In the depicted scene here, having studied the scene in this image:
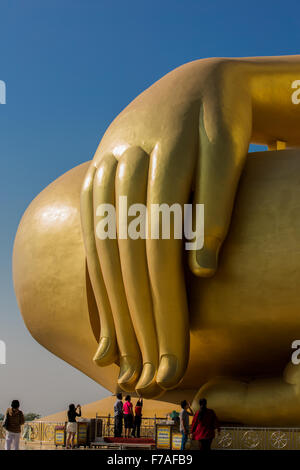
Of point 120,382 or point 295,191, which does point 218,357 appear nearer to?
point 120,382

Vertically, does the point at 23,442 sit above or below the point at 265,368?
below

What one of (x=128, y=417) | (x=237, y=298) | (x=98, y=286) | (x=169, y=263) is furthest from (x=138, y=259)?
(x=128, y=417)

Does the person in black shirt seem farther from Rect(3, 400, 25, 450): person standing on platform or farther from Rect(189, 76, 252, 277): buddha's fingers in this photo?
Rect(189, 76, 252, 277): buddha's fingers

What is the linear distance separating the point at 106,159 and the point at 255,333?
5.21 meters

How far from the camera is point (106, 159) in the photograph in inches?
749

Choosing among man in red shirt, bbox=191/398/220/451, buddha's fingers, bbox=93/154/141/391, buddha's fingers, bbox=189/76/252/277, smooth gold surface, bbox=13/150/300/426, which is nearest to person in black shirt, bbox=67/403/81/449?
buddha's fingers, bbox=93/154/141/391

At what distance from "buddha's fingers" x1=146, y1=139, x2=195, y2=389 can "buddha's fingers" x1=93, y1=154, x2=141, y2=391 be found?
79 centimetres

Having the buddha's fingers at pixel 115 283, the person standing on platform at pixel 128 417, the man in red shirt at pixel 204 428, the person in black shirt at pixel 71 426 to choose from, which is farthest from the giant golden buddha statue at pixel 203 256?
the man in red shirt at pixel 204 428

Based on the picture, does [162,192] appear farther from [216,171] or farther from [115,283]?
[115,283]

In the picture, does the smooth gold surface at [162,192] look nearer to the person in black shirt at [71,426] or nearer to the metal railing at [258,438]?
the person in black shirt at [71,426]

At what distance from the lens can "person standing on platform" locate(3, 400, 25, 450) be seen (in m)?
14.3
